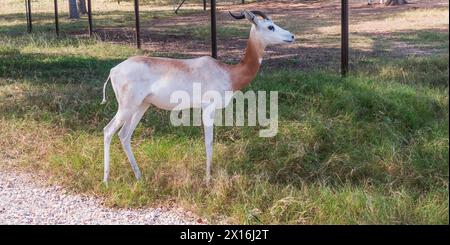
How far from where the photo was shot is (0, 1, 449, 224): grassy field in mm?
4191

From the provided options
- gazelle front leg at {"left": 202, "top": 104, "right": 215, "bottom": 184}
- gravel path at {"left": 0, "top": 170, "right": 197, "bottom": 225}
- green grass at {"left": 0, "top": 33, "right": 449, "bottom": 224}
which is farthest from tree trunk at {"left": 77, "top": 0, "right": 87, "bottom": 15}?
gazelle front leg at {"left": 202, "top": 104, "right": 215, "bottom": 184}

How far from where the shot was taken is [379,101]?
6234 millimetres

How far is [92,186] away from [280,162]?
1591 mm

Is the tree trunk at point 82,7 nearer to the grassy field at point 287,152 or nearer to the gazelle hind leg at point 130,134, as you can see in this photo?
the grassy field at point 287,152

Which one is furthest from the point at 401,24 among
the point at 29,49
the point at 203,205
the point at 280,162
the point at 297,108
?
the point at 203,205

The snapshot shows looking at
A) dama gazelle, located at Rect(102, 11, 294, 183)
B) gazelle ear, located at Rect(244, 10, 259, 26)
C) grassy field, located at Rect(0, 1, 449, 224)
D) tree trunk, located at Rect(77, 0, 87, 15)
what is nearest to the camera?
grassy field, located at Rect(0, 1, 449, 224)

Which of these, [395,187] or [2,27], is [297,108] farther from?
[2,27]

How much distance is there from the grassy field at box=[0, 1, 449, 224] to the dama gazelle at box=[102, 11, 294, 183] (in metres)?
0.33

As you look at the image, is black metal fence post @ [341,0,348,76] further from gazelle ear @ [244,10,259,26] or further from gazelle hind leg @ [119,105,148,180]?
gazelle hind leg @ [119,105,148,180]

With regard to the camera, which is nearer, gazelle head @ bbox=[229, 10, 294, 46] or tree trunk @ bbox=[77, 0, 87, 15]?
gazelle head @ bbox=[229, 10, 294, 46]

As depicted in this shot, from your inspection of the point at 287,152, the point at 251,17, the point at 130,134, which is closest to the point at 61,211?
the point at 130,134

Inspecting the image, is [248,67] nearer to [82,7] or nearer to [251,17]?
[251,17]

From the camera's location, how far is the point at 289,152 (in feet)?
17.3

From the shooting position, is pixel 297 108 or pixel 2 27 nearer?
pixel 297 108
